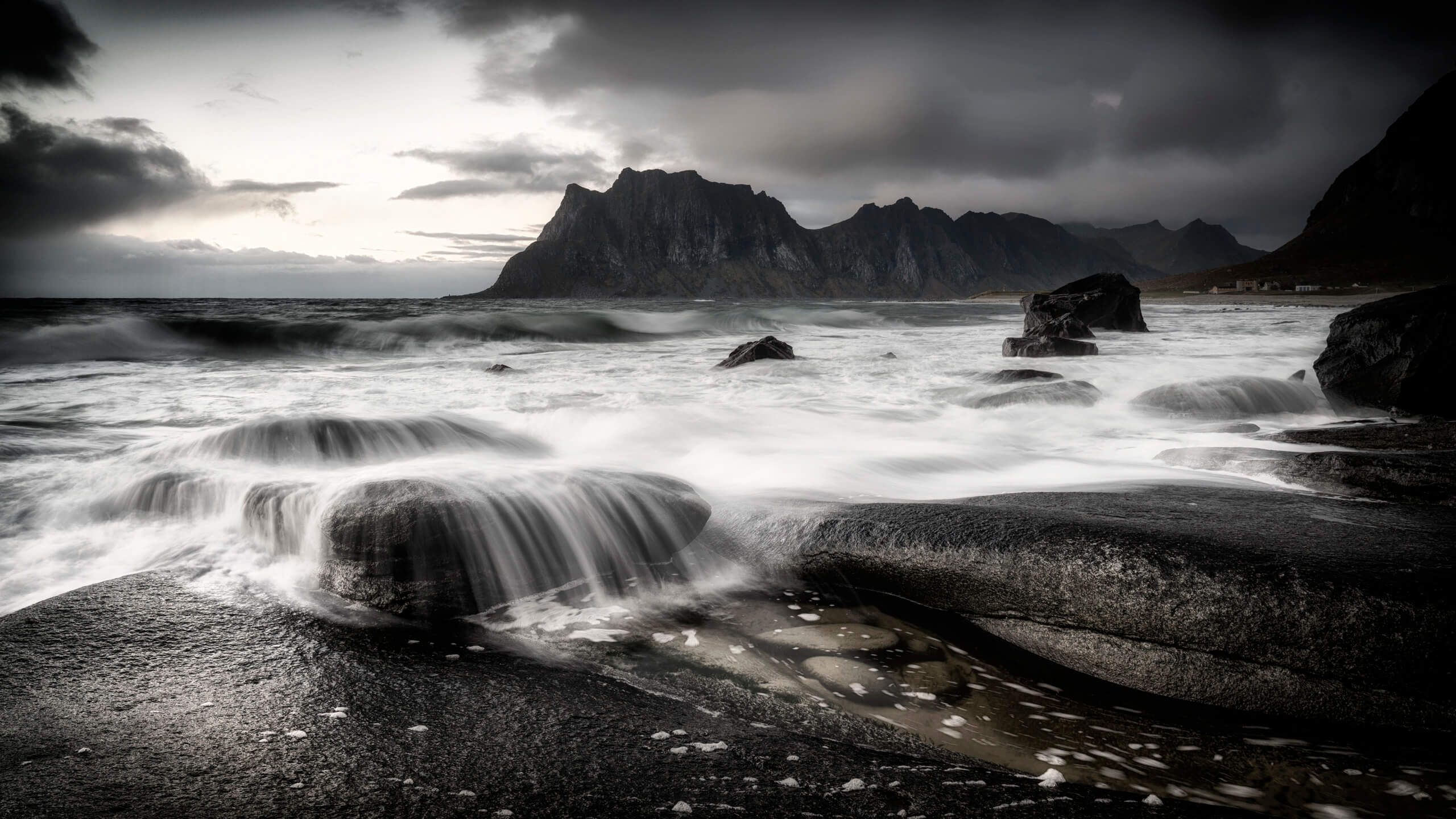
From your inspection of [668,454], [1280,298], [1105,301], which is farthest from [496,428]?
[1280,298]

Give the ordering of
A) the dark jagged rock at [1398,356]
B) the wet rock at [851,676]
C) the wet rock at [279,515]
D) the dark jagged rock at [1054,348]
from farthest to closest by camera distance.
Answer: the dark jagged rock at [1054,348] → the dark jagged rock at [1398,356] → the wet rock at [279,515] → the wet rock at [851,676]

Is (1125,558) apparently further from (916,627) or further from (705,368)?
(705,368)

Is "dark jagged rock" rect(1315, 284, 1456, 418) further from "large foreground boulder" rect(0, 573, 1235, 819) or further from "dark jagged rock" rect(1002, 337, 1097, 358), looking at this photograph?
"large foreground boulder" rect(0, 573, 1235, 819)

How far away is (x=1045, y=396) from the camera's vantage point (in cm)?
980

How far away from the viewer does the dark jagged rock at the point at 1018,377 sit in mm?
11406

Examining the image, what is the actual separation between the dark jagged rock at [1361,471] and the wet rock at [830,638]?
3.78 metres

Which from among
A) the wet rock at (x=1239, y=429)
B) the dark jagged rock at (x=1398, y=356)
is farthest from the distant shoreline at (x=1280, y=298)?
the wet rock at (x=1239, y=429)

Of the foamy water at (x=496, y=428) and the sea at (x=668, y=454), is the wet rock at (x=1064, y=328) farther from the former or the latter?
the sea at (x=668, y=454)

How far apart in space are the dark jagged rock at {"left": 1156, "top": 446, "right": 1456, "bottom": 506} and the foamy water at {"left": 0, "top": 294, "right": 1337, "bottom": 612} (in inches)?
22.2

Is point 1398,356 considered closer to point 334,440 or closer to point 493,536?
point 493,536

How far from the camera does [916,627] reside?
353cm

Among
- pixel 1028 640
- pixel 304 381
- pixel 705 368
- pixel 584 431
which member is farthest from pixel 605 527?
pixel 304 381

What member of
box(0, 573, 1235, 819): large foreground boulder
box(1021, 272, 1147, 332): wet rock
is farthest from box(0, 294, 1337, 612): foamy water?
box(1021, 272, 1147, 332): wet rock

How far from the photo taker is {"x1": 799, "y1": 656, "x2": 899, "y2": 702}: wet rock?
9.72 ft
